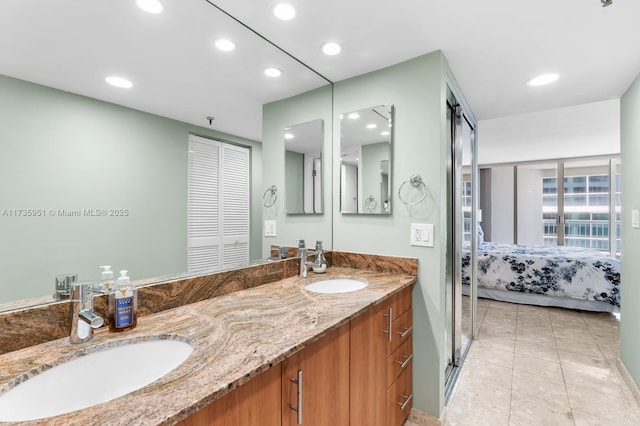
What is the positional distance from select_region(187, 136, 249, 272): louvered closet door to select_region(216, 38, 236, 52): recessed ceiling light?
489 millimetres

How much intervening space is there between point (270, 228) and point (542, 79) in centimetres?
206

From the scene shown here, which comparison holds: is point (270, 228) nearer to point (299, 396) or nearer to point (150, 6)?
point (299, 396)

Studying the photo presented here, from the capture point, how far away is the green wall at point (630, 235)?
196 centimetres

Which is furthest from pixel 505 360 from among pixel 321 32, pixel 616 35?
pixel 321 32

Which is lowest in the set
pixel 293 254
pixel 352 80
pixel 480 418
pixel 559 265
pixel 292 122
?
pixel 480 418

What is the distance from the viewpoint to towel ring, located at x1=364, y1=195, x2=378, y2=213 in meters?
1.98

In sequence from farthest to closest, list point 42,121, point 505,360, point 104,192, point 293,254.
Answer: point 505,360 → point 293,254 → point 104,192 → point 42,121

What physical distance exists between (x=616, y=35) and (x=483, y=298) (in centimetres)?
354

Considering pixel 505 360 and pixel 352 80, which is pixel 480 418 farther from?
pixel 352 80

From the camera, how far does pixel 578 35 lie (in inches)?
61.4

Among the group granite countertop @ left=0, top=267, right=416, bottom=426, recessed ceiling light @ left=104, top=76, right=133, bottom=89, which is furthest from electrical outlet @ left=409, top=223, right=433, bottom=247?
recessed ceiling light @ left=104, top=76, right=133, bottom=89

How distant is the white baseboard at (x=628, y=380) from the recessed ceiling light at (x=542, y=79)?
6.83 feet

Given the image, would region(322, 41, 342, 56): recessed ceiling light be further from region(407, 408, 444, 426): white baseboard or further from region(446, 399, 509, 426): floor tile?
region(446, 399, 509, 426): floor tile

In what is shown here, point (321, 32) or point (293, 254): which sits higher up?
point (321, 32)
